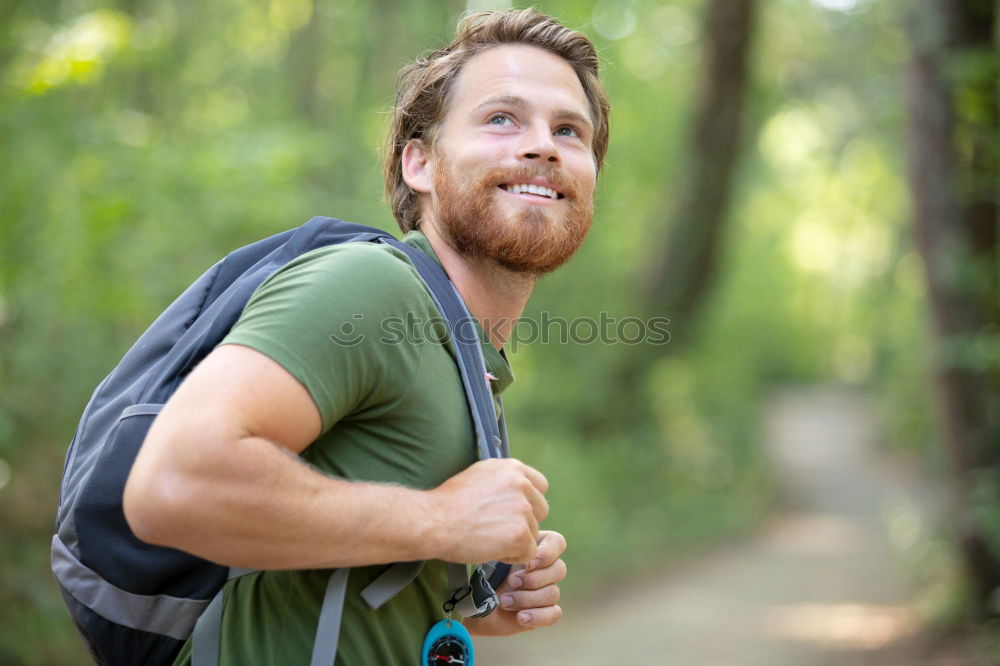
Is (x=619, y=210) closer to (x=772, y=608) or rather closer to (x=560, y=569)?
(x=772, y=608)

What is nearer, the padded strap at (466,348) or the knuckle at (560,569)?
the padded strap at (466,348)

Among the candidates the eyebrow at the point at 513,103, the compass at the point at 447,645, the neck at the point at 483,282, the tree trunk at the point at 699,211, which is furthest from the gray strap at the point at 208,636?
the tree trunk at the point at 699,211

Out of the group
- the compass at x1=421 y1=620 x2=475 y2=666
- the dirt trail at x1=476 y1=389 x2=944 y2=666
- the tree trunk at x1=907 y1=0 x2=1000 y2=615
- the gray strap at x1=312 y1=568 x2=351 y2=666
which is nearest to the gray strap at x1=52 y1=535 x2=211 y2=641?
the gray strap at x1=312 y1=568 x2=351 y2=666

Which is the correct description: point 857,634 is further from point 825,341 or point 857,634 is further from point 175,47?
point 825,341

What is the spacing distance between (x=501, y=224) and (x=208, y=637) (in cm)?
99

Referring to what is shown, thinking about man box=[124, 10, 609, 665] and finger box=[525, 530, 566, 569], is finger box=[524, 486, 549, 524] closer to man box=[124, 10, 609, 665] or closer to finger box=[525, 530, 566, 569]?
man box=[124, 10, 609, 665]

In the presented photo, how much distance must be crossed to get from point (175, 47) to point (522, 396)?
19.9ft

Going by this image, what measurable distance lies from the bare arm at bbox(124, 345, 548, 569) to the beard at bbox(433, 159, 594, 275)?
0.64 m

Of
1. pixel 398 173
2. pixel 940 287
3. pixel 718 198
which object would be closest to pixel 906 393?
pixel 718 198

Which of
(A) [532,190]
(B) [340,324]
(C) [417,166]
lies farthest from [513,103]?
(B) [340,324]

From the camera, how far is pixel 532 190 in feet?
6.56

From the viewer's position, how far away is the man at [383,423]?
1.29 metres

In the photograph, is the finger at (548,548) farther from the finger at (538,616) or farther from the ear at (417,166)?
the ear at (417,166)

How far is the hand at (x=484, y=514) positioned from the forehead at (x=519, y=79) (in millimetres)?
928
